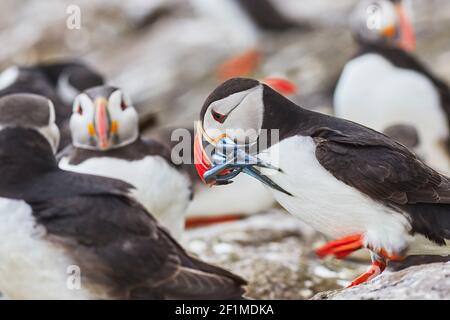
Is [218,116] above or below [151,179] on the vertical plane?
above

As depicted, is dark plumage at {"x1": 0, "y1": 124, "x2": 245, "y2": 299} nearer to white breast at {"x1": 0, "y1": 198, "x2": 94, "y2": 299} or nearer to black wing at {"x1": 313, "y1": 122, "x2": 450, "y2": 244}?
white breast at {"x1": 0, "y1": 198, "x2": 94, "y2": 299}

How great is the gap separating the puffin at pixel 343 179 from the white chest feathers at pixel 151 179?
4.76 ft

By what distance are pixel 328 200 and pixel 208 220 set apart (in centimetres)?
398

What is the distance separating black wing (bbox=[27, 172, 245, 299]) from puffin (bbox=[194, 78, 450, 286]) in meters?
0.55

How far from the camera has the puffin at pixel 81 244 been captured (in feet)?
17.4

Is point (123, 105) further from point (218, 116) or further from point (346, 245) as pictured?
point (346, 245)

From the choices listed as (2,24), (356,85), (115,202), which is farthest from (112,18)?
(115,202)

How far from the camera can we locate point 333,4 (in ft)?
46.9

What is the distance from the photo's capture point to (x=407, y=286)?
4.65 m

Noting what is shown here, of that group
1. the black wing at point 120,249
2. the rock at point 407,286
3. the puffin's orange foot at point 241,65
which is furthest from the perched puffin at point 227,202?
the rock at point 407,286

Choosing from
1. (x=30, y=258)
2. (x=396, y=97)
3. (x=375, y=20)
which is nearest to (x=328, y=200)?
(x=30, y=258)

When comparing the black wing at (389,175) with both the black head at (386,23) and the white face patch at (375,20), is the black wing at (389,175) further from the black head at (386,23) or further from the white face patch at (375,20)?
the black head at (386,23)

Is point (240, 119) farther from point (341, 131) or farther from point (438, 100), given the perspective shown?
point (438, 100)

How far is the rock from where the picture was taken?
4.51 m
